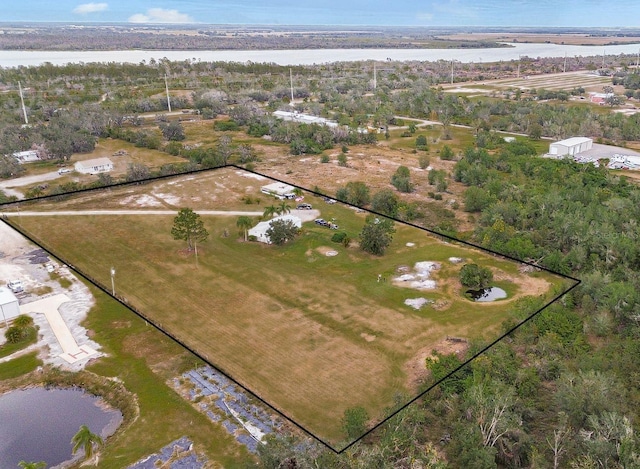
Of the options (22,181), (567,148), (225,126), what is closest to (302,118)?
(225,126)

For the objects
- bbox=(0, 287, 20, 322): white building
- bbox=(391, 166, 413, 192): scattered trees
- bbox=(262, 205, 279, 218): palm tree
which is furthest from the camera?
bbox=(391, 166, 413, 192): scattered trees

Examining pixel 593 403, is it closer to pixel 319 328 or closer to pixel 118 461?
pixel 319 328

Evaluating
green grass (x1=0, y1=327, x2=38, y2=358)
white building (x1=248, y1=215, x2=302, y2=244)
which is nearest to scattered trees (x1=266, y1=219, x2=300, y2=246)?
white building (x1=248, y1=215, x2=302, y2=244)

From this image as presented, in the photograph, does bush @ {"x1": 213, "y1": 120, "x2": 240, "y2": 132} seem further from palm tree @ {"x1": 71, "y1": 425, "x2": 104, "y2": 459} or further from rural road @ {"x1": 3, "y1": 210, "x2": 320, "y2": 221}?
palm tree @ {"x1": 71, "y1": 425, "x2": 104, "y2": 459}

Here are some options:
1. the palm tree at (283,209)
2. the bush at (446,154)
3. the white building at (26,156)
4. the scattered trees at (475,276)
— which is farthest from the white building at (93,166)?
the scattered trees at (475,276)

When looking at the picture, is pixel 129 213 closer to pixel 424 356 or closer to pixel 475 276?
pixel 424 356
